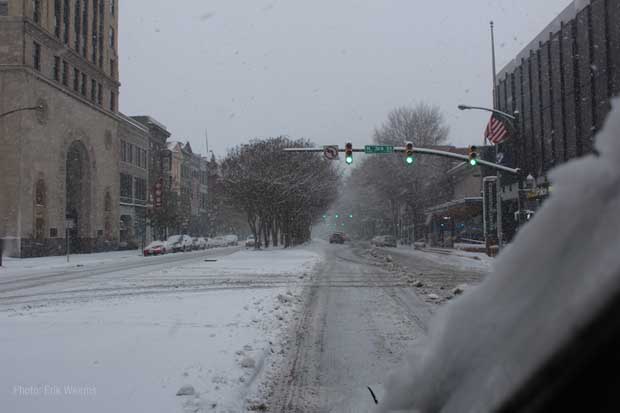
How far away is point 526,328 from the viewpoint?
1.08m

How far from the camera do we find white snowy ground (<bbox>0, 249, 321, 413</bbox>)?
4520mm

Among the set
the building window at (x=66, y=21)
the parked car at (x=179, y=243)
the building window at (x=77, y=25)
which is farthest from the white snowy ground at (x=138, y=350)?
the building window at (x=77, y=25)

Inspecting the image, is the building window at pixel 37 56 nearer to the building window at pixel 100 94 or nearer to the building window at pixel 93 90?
the building window at pixel 93 90

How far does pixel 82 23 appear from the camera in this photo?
42.8 meters

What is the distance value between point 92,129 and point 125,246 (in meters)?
12.8

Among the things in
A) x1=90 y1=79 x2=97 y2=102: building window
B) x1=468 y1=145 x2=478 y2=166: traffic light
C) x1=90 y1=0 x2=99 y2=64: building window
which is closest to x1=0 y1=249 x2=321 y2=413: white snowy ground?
x1=468 y1=145 x2=478 y2=166: traffic light

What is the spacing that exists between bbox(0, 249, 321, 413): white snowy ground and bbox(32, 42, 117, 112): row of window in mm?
29583

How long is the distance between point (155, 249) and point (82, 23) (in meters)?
20.1

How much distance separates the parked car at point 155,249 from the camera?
4064 centimetres

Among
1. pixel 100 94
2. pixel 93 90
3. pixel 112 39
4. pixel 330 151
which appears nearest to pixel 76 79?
pixel 93 90

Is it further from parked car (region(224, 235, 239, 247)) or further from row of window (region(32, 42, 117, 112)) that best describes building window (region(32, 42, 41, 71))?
parked car (region(224, 235, 239, 247))

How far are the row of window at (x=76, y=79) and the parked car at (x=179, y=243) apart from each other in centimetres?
1399

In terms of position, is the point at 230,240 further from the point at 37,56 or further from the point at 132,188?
the point at 37,56

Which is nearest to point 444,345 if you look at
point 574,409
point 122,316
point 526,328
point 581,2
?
point 526,328
